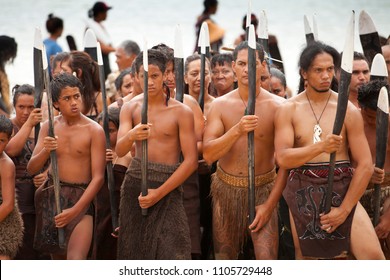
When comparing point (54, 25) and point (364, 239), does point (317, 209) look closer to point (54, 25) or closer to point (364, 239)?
point (364, 239)

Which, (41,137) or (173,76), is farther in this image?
(173,76)

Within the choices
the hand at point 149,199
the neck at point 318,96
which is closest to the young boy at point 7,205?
the hand at point 149,199

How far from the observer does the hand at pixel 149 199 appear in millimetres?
5207

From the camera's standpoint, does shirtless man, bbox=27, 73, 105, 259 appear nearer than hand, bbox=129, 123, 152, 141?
No

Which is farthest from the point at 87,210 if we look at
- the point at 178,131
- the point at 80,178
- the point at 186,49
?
the point at 186,49

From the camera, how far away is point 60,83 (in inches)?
217

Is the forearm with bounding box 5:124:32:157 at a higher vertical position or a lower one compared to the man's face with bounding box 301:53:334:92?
lower

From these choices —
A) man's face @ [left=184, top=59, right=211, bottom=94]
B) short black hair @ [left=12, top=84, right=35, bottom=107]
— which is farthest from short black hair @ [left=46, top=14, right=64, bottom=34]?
short black hair @ [left=12, top=84, right=35, bottom=107]

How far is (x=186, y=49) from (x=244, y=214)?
5718mm

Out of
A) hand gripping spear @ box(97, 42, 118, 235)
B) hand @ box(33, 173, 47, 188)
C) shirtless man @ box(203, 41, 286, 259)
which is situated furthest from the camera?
hand @ box(33, 173, 47, 188)

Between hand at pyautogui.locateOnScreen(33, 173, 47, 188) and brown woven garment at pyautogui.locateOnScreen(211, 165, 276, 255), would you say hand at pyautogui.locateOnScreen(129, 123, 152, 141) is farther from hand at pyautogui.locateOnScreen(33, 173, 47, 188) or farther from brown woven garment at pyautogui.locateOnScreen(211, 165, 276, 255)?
hand at pyautogui.locateOnScreen(33, 173, 47, 188)

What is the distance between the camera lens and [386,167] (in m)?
5.50

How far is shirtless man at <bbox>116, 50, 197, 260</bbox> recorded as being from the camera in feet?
17.1
